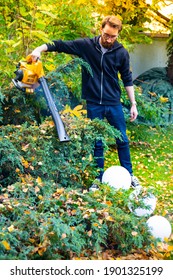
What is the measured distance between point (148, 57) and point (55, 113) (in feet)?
25.9

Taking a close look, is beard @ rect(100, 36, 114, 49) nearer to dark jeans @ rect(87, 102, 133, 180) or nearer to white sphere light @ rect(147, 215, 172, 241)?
dark jeans @ rect(87, 102, 133, 180)

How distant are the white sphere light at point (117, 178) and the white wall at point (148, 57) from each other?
23.4 feet

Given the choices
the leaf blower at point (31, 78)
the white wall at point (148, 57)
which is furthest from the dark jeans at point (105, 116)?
the white wall at point (148, 57)

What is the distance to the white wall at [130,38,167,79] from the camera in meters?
12.1

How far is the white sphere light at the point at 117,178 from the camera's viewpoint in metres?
5.09

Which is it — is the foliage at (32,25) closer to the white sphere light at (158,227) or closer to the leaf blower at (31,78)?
the leaf blower at (31,78)

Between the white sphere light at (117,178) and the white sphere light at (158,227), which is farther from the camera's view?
the white sphere light at (117,178)

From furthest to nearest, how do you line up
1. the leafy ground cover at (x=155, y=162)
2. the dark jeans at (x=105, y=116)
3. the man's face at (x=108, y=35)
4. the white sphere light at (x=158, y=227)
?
the leafy ground cover at (x=155, y=162) → the dark jeans at (x=105, y=116) → the man's face at (x=108, y=35) → the white sphere light at (x=158, y=227)

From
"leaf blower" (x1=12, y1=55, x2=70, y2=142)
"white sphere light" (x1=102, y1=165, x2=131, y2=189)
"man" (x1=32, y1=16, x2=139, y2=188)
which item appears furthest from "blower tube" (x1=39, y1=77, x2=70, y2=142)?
"white sphere light" (x1=102, y1=165, x2=131, y2=189)

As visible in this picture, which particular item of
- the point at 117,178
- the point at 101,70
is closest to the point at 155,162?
the point at 101,70

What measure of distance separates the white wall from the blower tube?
7256mm

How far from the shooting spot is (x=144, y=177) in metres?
6.88

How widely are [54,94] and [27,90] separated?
334mm

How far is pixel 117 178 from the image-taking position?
5098mm
